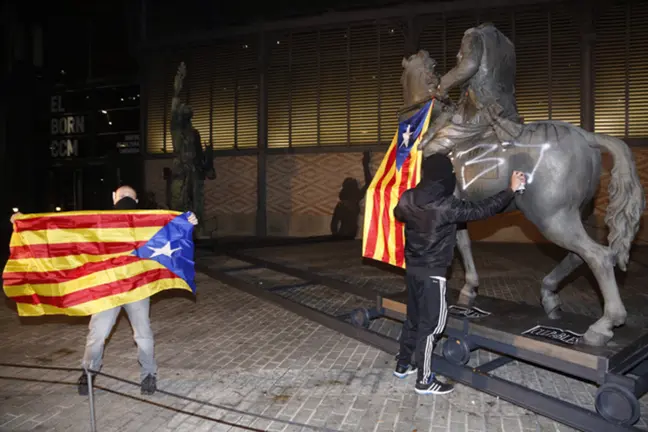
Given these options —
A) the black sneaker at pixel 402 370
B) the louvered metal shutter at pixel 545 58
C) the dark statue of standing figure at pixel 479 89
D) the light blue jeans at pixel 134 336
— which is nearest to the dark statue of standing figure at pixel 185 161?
the louvered metal shutter at pixel 545 58

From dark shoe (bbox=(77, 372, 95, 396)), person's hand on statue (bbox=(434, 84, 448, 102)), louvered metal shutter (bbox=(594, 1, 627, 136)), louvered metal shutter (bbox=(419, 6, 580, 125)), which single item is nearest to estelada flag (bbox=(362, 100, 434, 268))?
person's hand on statue (bbox=(434, 84, 448, 102))

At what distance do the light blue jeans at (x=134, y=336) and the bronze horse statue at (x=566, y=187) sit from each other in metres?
3.33

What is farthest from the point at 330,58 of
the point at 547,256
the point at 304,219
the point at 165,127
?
the point at 547,256

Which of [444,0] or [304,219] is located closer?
[444,0]

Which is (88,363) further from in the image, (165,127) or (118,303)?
(165,127)

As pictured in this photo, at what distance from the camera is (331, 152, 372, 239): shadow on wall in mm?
19234

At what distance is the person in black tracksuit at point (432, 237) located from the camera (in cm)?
407

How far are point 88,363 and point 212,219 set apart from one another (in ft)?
57.0

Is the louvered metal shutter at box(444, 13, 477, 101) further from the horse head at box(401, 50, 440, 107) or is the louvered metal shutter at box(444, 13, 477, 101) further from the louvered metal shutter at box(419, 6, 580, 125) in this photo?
the horse head at box(401, 50, 440, 107)

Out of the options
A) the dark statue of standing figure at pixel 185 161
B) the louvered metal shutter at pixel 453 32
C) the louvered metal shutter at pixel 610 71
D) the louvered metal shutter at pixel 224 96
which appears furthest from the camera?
the louvered metal shutter at pixel 224 96

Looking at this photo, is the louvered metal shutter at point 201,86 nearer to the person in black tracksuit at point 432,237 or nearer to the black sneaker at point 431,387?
the person in black tracksuit at point 432,237

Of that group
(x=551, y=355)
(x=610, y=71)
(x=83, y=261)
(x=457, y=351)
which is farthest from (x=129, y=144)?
(x=551, y=355)

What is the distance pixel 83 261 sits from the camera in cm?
442

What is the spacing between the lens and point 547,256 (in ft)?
46.1
